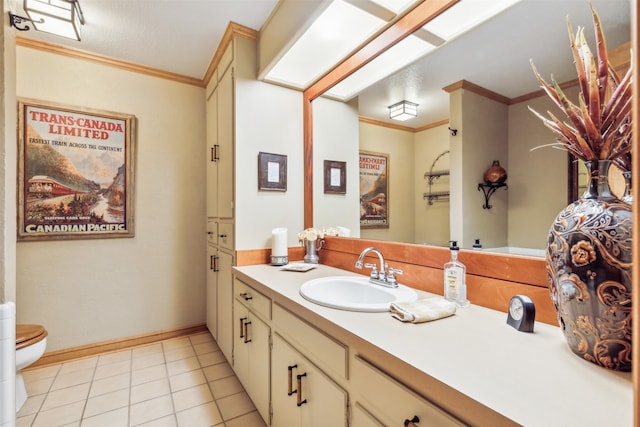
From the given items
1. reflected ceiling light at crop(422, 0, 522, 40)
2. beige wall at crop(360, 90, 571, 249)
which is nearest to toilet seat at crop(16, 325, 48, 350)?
beige wall at crop(360, 90, 571, 249)

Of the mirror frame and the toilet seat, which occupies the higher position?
the mirror frame

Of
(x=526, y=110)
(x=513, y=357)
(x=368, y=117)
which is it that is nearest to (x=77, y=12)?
(x=368, y=117)

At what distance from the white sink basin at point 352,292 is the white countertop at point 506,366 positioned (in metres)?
0.18

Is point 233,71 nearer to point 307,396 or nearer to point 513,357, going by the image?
point 307,396

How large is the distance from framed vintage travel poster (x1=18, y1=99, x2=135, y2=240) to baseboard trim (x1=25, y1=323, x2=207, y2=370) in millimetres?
907

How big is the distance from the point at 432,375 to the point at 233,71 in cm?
209

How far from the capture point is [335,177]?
1940 millimetres

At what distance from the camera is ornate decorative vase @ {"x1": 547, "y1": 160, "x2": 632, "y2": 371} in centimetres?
56

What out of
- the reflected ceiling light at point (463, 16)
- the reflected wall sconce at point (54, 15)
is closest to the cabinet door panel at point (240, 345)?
the reflected ceiling light at point (463, 16)

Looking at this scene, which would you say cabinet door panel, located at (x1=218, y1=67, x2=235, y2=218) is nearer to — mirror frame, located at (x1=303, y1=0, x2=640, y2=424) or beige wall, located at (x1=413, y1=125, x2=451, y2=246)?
mirror frame, located at (x1=303, y1=0, x2=640, y2=424)

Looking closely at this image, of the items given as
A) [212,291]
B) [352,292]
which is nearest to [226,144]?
[212,291]

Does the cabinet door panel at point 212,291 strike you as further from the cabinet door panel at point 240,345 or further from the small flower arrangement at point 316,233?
the small flower arrangement at point 316,233

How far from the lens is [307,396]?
1.06 meters

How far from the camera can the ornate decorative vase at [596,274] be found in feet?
1.85
